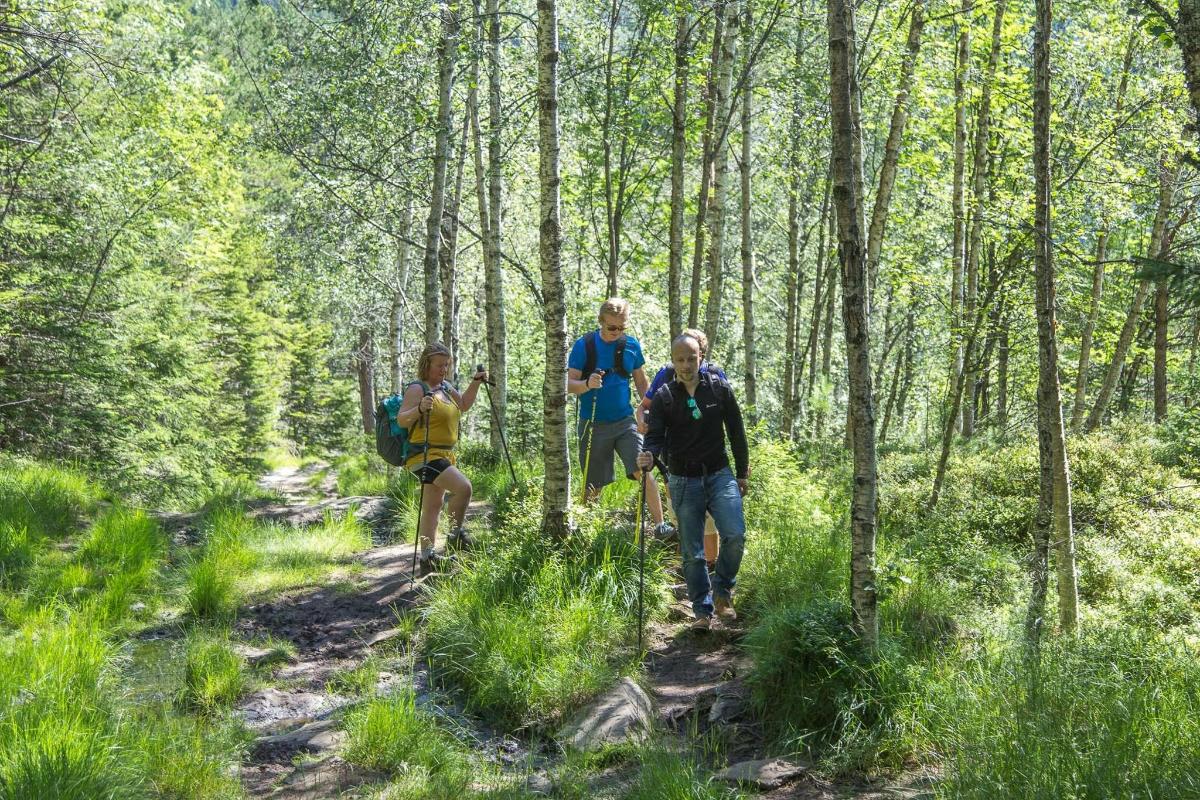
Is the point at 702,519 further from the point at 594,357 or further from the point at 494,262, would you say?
the point at 494,262

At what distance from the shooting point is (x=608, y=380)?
7805 mm

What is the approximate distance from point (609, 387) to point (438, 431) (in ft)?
5.16

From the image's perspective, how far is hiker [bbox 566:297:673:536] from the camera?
24.8 feet

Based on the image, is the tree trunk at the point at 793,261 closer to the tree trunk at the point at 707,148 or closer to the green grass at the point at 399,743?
the tree trunk at the point at 707,148

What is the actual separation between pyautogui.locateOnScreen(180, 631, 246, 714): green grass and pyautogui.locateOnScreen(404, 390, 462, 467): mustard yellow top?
2.43 meters

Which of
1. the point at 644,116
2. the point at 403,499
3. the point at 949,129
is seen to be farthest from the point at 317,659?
the point at 949,129

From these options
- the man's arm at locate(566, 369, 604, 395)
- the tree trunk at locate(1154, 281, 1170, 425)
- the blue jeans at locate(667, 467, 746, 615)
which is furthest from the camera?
the tree trunk at locate(1154, 281, 1170, 425)

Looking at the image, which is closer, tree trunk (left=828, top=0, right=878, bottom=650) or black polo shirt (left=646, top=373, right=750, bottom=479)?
tree trunk (left=828, top=0, right=878, bottom=650)

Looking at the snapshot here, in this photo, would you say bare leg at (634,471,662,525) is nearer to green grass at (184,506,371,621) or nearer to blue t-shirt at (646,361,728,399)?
blue t-shirt at (646,361,728,399)

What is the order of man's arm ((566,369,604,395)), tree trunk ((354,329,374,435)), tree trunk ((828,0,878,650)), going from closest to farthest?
tree trunk ((828,0,878,650)) < man's arm ((566,369,604,395)) < tree trunk ((354,329,374,435))

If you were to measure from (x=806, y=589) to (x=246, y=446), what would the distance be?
2263 cm

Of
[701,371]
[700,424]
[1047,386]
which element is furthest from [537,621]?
[1047,386]

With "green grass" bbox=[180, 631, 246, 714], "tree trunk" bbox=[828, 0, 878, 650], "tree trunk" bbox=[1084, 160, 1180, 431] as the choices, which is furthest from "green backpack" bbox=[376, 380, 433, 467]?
"tree trunk" bbox=[1084, 160, 1180, 431]

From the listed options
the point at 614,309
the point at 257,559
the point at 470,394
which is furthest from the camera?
the point at 257,559
